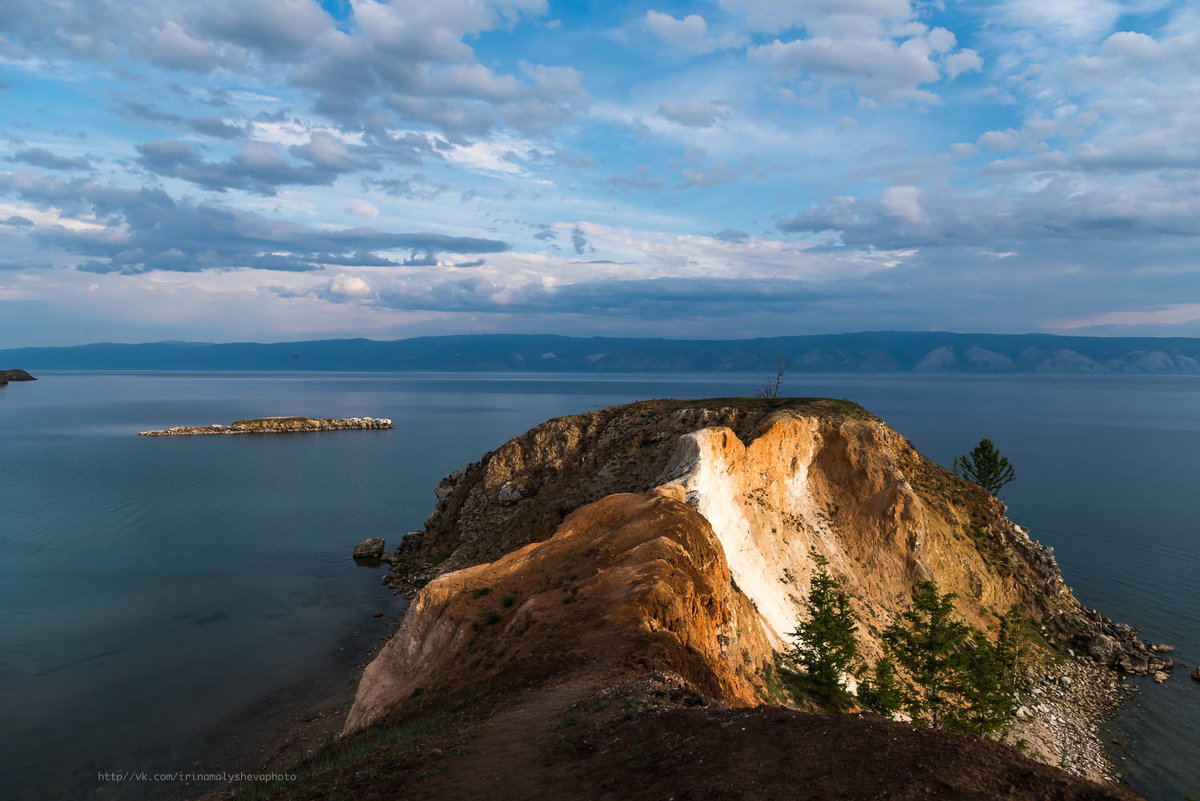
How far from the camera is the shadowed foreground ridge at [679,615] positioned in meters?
10.5

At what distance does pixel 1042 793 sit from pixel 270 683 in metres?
35.0

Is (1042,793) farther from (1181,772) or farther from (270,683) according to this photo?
(270,683)

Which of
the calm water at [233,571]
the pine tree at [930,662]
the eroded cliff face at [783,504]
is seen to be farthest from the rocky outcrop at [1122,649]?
the pine tree at [930,662]

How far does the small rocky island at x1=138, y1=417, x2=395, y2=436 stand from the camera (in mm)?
133500

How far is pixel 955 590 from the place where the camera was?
4069 cm

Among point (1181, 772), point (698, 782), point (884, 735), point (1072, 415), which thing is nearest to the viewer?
point (698, 782)

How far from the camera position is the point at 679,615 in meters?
19.1

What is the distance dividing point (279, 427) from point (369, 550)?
100175mm

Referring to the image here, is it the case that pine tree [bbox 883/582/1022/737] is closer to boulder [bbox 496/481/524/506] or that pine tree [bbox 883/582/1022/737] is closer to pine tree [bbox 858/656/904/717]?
pine tree [bbox 858/656/904/717]

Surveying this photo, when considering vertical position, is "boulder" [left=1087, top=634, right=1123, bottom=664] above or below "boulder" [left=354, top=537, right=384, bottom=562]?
below

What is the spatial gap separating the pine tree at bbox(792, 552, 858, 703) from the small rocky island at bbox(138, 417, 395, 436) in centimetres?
13054

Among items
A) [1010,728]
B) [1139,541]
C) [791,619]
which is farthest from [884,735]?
[1139,541]

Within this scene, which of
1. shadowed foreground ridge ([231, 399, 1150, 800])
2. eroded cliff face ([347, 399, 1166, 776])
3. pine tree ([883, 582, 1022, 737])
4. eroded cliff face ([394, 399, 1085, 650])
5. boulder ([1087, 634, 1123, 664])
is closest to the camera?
shadowed foreground ridge ([231, 399, 1150, 800])

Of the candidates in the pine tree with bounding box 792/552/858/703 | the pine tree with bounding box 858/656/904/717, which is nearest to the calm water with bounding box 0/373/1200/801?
the pine tree with bounding box 858/656/904/717
